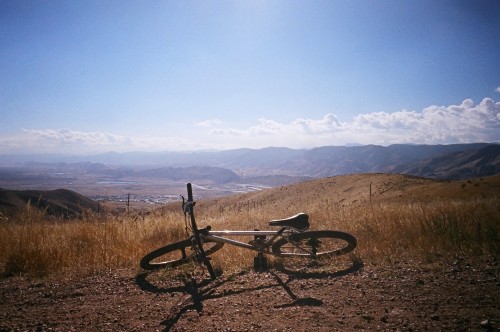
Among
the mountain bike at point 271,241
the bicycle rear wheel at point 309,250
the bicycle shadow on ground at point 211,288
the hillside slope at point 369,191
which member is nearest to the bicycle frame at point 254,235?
the mountain bike at point 271,241

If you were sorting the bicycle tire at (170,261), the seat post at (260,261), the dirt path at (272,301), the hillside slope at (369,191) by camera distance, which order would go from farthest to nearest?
the hillside slope at (369,191)
the bicycle tire at (170,261)
the seat post at (260,261)
the dirt path at (272,301)

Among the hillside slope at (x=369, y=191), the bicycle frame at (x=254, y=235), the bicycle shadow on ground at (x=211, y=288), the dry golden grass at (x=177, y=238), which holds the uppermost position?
the bicycle frame at (x=254, y=235)

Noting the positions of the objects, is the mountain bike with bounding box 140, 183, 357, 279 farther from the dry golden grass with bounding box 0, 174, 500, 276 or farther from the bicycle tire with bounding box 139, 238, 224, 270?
the dry golden grass with bounding box 0, 174, 500, 276

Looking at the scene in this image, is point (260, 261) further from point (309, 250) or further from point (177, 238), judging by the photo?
point (177, 238)

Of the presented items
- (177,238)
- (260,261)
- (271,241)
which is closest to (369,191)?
(177,238)

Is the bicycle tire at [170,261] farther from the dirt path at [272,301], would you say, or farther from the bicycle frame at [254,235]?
the bicycle frame at [254,235]

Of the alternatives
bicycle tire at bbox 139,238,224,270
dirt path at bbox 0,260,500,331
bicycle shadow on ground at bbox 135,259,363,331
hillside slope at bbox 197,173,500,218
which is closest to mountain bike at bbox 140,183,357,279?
bicycle tire at bbox 139,238,224,270

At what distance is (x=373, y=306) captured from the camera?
3.33m

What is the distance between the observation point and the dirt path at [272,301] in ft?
10.0

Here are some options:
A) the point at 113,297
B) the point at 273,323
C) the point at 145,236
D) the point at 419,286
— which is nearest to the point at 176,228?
the point at 145,236

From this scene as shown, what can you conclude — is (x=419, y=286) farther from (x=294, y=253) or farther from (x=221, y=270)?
(x=221, y=270)

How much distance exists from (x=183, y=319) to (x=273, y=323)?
1.05 meters

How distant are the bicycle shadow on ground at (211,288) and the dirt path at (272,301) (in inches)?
0.5

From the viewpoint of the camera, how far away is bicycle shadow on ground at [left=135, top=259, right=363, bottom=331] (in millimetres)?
3529
